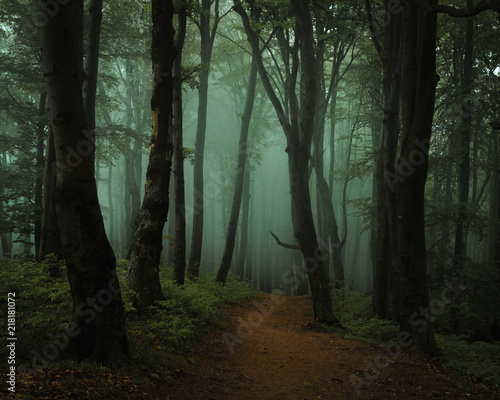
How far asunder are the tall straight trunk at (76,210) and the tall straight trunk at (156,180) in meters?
2.65

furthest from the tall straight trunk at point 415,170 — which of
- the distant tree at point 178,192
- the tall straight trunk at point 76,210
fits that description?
the distant tree at point 178,192

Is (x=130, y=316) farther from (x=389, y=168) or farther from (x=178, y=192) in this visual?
(x=389, y=168)

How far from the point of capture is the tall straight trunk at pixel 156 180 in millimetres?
7020

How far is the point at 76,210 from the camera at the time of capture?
4.20 m

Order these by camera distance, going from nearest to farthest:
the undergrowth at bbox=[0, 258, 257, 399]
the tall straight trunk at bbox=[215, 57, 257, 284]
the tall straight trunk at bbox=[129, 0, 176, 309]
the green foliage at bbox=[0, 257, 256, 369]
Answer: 1. the undergrowth at bbox=[0, 258, 257, 399]
2. the green foliage at bbox=[0, 257, 256, 369]
3. the tall straight trunk at bbox=[129, 0, 176, 309]
4. the tall straight trunk at bbox=[215, 57, 257, 284]

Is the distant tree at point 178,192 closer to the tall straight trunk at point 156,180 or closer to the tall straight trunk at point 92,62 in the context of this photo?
the tall straight trunk at point 92,62

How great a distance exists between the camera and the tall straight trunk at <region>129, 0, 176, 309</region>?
23.0 ft

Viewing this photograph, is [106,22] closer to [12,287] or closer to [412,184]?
[12,287]

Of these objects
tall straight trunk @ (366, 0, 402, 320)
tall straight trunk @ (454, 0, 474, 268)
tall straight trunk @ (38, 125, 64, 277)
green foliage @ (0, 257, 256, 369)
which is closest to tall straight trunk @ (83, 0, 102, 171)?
tall straight trunk @ (38, 125, 64, 277)

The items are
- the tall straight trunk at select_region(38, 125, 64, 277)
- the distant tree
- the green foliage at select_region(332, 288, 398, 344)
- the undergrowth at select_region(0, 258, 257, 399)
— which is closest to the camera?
the undergrowth at select_region(0, 258, 257, 399)

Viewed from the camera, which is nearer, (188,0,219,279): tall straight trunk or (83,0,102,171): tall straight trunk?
(83,0,102,171): tall straight trunk

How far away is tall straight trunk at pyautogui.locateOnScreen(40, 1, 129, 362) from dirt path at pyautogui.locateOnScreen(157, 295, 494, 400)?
1.02 metres

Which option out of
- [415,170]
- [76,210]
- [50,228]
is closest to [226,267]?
[50,228]

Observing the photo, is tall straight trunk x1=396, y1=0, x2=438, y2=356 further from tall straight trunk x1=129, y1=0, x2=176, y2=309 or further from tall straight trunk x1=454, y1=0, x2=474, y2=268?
tall straight trunk x1=454, y1=0, x2=474, y2=268
